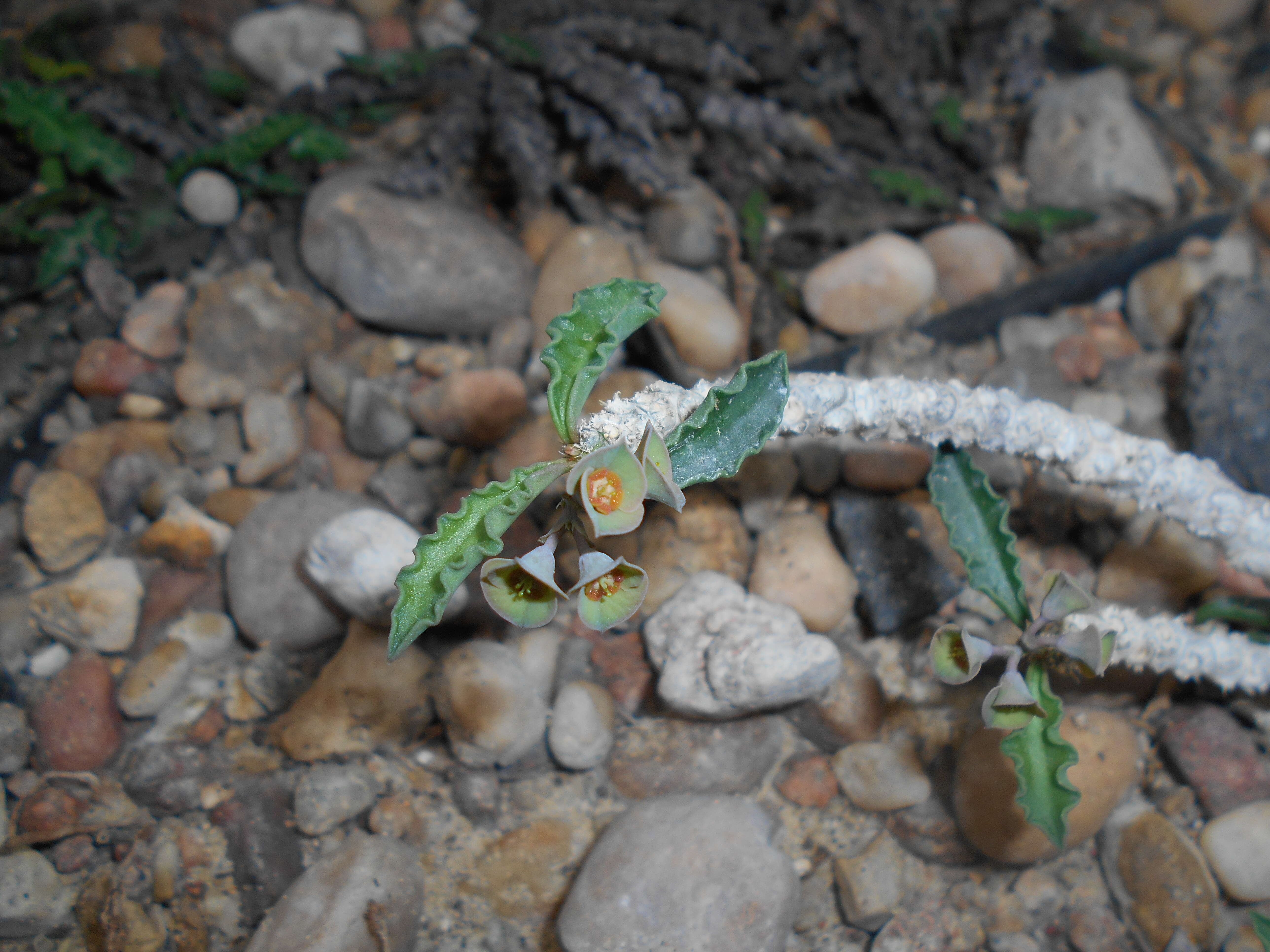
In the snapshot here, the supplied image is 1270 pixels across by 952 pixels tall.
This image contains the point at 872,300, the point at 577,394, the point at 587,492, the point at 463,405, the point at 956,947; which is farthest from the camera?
the point at 872,300

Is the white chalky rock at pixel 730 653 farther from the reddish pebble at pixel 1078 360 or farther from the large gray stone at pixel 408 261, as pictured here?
the reddish pebble at pixel 1078 360

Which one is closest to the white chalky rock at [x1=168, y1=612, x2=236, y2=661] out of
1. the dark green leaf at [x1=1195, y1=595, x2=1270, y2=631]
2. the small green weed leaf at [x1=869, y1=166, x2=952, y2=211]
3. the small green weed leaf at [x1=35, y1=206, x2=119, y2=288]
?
the small green weed leaf at [x1=35, y1=206, x2=119, y2=288]

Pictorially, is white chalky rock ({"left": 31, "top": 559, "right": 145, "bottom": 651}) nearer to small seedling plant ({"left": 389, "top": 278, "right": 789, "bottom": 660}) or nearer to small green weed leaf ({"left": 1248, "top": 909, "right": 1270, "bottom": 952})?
small seedling plant ({"left": 389, "top": 278, "right": 789, "bottom": 660})

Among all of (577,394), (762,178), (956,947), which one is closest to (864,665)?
(956,947)

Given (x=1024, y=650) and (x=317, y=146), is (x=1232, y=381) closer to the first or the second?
(x=1024, y=650)

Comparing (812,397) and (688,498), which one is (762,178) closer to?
(688,498)

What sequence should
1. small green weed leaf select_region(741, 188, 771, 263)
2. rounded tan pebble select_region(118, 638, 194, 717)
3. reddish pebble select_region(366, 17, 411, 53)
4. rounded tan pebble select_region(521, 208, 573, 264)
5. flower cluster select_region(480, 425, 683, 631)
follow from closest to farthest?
flower cluster select_region(480, 425, 683, 631), rounded tan pebble select_region(118, 638, 194, 717), small green weed leaf select_region(741, 188, 771, 263), rounded tan pebble select_region(521, 208, 573, 264), reddish pebble select_region(366, 17, 411, 53)
